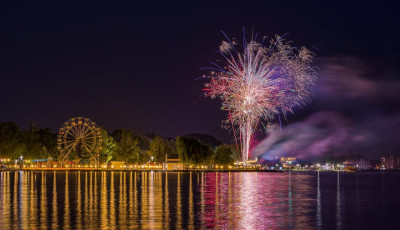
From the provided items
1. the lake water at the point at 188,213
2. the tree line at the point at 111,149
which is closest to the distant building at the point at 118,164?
the tree line at the point at 111,149

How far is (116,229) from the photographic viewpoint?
24812 millimetres

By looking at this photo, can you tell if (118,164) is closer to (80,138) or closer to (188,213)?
(80,138)

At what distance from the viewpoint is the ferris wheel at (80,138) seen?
Result: 135m

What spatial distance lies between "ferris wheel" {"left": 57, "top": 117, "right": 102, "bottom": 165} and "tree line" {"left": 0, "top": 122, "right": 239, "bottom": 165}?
5.18 m

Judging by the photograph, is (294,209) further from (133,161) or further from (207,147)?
(133,161)

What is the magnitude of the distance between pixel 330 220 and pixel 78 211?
46.8ft

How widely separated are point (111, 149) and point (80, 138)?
1928 centimetres

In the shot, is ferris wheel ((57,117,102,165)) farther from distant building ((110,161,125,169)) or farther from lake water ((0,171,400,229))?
lake water ((0,171,400,229))

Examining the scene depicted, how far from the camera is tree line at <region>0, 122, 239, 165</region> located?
141875 millimetres

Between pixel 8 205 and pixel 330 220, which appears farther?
pixel 8 205

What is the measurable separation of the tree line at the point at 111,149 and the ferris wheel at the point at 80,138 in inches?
204

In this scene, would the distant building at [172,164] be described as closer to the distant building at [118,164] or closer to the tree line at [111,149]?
the tree line at [111,149]

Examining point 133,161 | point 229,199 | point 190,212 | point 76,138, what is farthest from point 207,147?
point 190,212

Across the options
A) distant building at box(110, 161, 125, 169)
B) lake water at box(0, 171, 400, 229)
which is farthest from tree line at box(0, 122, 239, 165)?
lake water at box(0, 171, 400, 229)
